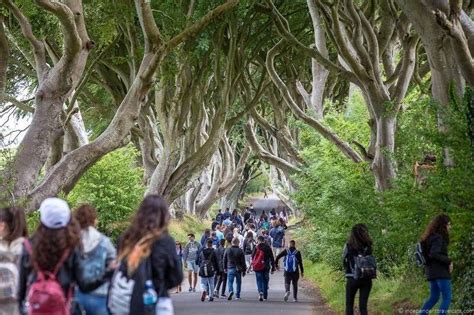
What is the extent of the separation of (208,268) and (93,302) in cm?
1200

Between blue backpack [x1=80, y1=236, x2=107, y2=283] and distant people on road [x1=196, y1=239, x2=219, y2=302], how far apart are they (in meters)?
12.0

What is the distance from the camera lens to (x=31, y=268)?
6258mm

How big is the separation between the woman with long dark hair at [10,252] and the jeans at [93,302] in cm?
56

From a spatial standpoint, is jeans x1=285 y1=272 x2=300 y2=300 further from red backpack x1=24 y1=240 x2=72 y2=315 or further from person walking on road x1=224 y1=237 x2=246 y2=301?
red backpack x1=24 y1=240 x2=72 y2=315

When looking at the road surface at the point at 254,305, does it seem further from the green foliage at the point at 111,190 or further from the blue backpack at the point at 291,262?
the green foliage at the point at 111,190

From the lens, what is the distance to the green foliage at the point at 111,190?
24984 millimetres

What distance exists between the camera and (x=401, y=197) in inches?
476

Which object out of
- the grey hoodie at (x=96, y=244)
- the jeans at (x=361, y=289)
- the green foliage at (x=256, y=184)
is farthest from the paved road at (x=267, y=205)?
the grey hoodie at (x=96, y=244)

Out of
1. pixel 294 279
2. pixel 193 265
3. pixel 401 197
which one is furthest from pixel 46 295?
pixel 193 265

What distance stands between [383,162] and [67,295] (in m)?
12.0

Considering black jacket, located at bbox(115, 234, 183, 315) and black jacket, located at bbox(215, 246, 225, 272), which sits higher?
black jacket, located at bbox(215, 246, 225, 272)

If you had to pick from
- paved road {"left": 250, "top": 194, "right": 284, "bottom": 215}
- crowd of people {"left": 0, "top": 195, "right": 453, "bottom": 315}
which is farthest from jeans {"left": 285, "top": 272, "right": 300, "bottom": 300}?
paved road {"left": 250, "top": 194, "right": 284, "bottom": 215}

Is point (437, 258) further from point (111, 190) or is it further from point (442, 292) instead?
point (111, 190)

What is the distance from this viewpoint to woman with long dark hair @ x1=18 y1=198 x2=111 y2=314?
20.2 ft
